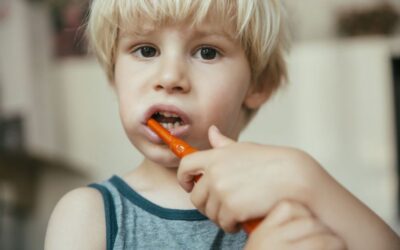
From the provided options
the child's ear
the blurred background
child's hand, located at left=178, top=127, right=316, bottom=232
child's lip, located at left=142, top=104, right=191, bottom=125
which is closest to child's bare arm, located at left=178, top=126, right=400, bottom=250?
child's hand, located at left=178, top=127, right=316, bottom=232

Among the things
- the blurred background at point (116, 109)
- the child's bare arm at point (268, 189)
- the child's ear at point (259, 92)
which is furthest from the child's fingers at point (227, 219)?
the blurred background at point (116, 109)

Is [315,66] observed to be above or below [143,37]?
Answer: above

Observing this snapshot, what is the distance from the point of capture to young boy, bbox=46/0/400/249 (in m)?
0.49

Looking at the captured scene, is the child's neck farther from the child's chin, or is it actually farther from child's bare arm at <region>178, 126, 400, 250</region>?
child's bare arm at <region>178, 126, 400, 250</region>

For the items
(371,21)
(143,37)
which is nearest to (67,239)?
(143,37)

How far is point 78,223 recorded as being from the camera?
602 millimetres

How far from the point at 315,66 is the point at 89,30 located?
7.44 feet

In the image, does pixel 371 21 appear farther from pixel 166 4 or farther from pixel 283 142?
pixel 166 4

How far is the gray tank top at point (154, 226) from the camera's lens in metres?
0.63

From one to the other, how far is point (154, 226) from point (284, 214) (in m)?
0.25

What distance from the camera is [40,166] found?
317 cm

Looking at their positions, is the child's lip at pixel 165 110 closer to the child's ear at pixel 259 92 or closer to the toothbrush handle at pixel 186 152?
the toothbrush handle at pixel 186 152

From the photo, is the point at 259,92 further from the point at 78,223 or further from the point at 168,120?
the point at 78,223

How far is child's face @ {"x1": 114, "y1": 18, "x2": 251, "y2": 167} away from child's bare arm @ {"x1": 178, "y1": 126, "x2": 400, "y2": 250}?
14 cm
